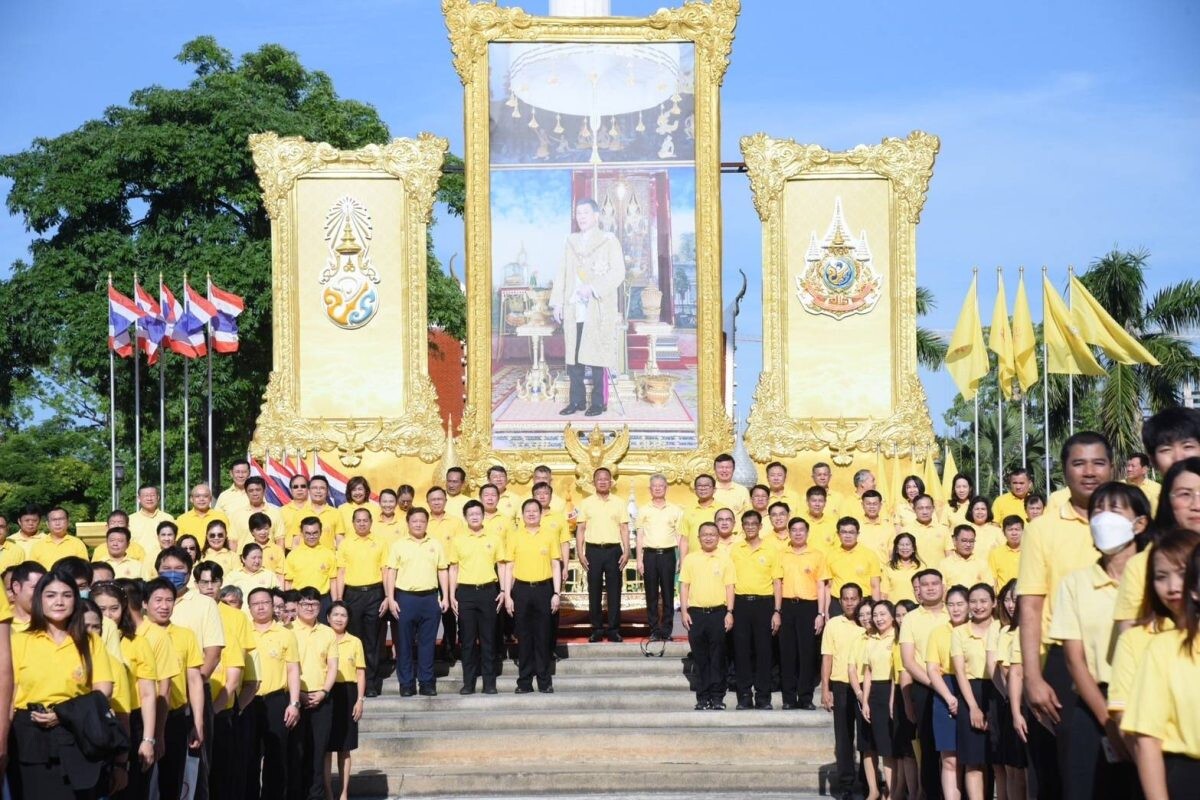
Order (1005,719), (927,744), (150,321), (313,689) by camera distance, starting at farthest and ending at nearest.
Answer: (150,321) → (313,689) → (927,744) → (1005,719)

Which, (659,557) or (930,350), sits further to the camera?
(930,350)

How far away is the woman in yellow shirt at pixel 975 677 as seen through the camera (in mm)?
11453

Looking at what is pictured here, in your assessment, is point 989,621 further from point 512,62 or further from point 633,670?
point 512,62

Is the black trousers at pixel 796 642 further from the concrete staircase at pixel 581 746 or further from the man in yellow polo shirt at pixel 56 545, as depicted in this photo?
the man in yellow polo shirt at pixel 56 545

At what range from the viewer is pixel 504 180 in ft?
74.1

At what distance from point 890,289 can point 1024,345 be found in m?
1.74

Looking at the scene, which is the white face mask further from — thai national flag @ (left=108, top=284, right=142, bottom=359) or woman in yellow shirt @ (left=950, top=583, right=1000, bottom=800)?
thai national flag @ (left=108, top=284, right=142, bottom=359)

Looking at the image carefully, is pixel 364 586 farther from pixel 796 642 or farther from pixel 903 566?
pixel 903 566

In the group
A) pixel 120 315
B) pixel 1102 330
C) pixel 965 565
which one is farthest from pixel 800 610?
pixel 120 315

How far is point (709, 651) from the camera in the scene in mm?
15898

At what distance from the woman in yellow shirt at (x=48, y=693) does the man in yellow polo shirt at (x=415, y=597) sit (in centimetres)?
766

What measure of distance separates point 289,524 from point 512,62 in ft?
25.3

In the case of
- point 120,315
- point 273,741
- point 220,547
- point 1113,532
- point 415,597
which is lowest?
point 273,741

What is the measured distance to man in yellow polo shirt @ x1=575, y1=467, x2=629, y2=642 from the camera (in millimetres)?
17516
